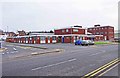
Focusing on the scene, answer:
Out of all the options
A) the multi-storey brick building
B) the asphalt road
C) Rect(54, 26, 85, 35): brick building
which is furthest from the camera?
the multi-storey brick building

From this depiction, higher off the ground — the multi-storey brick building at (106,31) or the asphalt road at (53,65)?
the multi-storey brick building at (106,31)

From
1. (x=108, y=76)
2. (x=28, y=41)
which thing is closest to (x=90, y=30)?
(x=28, y=41)

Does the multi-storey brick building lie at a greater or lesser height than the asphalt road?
greater

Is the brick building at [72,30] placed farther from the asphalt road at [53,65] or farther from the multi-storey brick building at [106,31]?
the asphalt road at [53,65]

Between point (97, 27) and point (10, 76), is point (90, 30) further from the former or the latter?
point (10, 76)

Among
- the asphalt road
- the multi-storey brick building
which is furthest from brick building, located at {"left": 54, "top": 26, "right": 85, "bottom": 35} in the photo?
the asphalt road

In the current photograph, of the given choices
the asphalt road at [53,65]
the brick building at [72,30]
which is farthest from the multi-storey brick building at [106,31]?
the asphalt road at [53,65]

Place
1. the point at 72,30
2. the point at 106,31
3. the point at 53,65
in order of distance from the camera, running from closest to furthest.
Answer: the point at 53,65 → the point at 72,30 → the point at 106,31

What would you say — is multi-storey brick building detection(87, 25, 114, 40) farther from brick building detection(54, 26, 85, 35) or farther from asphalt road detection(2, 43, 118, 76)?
asphalt road detection(2, 43, 118, 76)

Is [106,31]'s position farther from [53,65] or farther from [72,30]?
[53,65]

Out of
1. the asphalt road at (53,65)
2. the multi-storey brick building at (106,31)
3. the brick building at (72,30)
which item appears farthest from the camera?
the multi-storey brick building at (106,31)

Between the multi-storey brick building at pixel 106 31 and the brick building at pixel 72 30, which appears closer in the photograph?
the brick building at pixel 72 30

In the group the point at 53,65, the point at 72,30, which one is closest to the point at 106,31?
the point at 72,30

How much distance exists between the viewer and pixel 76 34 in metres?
70.8
